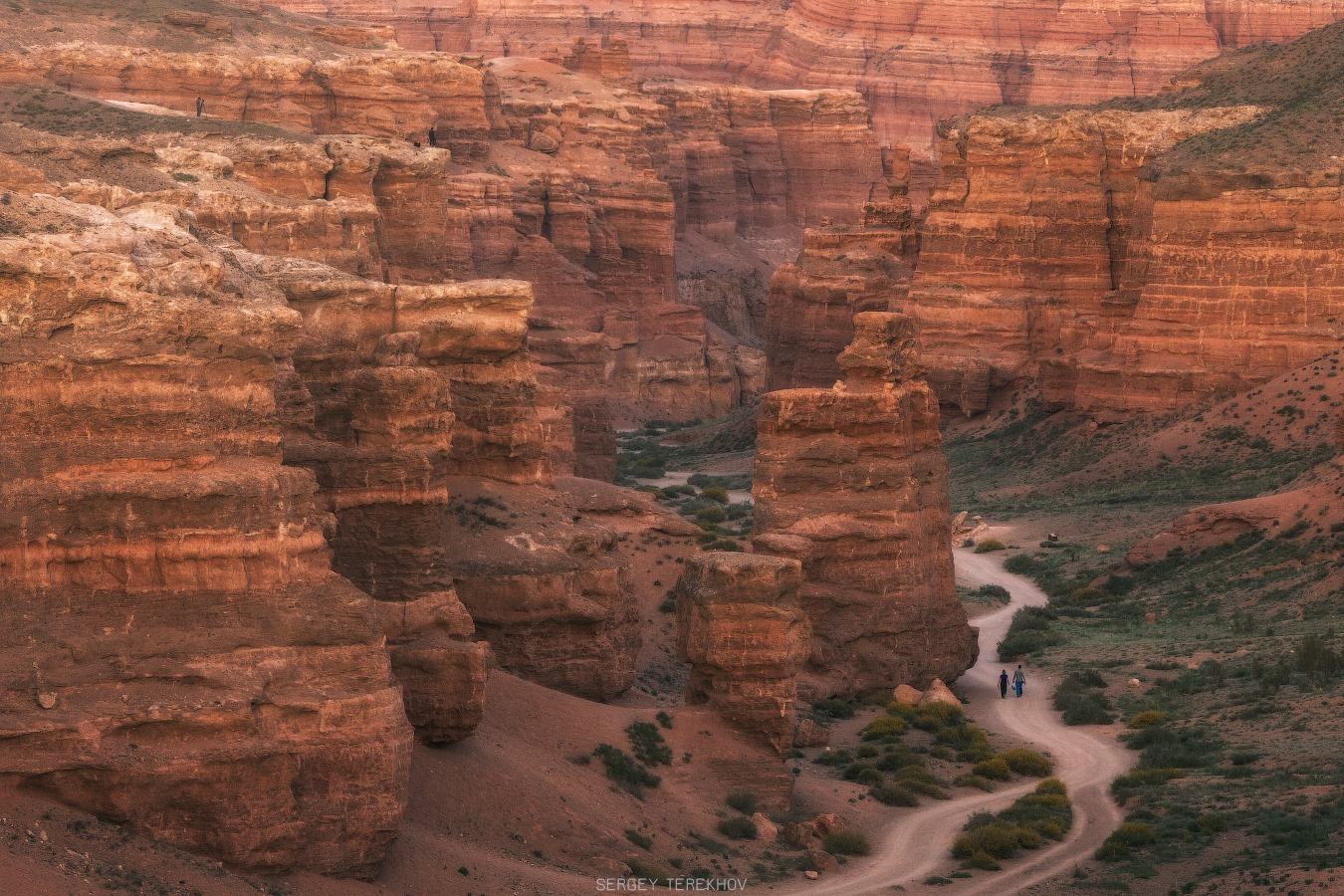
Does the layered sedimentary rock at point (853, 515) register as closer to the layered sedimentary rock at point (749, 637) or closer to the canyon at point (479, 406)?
the canyon at point (479, 406)

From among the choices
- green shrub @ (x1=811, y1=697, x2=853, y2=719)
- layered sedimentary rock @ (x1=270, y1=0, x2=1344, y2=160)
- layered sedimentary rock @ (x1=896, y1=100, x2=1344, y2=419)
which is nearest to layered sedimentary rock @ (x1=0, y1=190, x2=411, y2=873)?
green shrub @ (x1=811, y1=697, x2=853, y2=719)

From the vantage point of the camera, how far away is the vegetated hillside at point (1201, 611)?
37.1 m

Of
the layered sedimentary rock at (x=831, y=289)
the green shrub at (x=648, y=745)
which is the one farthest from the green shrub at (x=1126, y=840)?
the layered sedimentary rock at (x=831, y=289)

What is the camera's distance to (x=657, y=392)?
11169 cm

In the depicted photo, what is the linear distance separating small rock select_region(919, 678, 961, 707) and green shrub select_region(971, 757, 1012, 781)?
4269 millimetres

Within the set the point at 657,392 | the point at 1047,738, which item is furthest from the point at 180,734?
the point at 657,392

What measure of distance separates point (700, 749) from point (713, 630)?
1764 millimetres

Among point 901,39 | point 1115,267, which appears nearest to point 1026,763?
point 1115,267

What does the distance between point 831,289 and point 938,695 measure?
44.7m

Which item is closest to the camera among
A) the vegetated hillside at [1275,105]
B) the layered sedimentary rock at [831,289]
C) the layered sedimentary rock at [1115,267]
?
the layered sedimentary rock at [1115,267]

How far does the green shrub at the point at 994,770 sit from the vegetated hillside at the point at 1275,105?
37.2m

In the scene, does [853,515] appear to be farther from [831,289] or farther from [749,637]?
[831,289]

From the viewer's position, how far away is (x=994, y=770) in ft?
141

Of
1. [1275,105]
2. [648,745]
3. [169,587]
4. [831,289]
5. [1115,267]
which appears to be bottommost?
[648,745]
